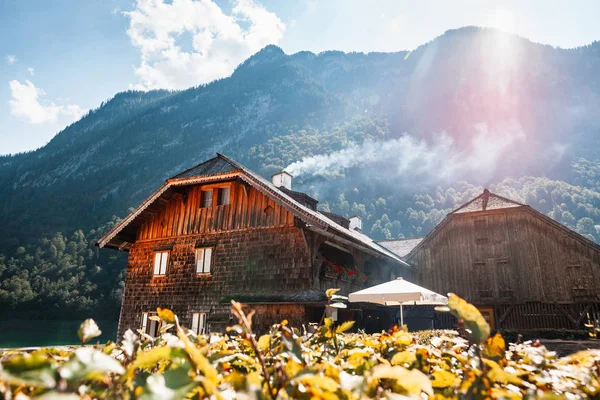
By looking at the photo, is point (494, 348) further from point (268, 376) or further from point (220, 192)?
point (220, 192)

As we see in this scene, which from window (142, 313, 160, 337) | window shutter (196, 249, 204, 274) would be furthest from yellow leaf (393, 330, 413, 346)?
window (142, 313, 160, 337)

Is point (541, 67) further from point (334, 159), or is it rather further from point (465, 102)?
point (334, 159)

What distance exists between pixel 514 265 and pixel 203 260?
56.5 ft

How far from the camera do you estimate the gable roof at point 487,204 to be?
23.9 metres

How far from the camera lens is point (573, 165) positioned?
416 feet

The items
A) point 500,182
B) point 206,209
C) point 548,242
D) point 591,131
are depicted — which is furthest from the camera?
point 591,131

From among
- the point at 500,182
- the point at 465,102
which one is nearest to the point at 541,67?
the point at 465,102

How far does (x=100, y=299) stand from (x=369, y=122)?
121825 mm

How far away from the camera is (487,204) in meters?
24.6

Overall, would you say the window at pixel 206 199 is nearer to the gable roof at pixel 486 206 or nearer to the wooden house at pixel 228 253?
the wooden house at pixel 228 253

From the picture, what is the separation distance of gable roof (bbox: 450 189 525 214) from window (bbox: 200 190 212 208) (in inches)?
594

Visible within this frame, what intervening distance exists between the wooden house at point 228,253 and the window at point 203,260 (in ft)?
0.15

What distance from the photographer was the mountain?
103 meters

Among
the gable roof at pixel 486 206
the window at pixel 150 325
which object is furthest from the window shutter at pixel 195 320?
the gable roof at pixel 486 206
